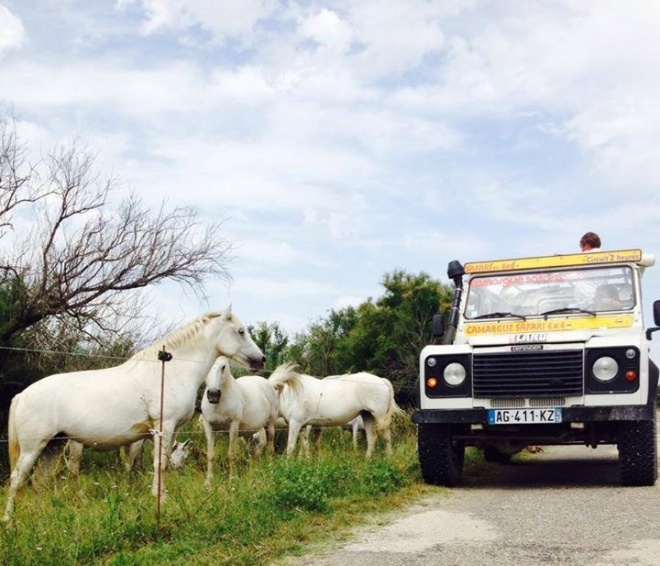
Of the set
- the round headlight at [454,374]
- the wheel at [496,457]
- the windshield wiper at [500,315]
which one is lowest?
the wheel at [496,457]

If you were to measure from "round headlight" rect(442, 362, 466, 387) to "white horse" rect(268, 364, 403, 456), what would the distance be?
15.4 ft

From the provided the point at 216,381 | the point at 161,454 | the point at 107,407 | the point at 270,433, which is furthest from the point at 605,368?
the point at 270,433

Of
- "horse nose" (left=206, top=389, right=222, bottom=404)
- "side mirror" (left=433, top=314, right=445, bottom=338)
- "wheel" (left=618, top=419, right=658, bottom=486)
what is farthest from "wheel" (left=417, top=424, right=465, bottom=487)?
"horse nose" (left=206, top=389, right=222, bottom=404)

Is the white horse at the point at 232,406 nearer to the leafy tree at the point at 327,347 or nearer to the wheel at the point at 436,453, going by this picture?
the wheel at the point at 436,453

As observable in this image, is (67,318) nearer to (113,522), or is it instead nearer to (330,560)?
(113,522)

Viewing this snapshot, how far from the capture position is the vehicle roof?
11008mm

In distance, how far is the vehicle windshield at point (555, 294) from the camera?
35.6ft

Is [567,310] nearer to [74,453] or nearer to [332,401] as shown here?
[332,401]

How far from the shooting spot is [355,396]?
15500 millimetres

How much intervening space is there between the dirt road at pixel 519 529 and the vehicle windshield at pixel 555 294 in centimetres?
214

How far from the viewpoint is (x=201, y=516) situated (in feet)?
23.5

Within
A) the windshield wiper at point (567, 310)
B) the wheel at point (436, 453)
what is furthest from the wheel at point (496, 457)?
the windshield wiper at point (567, 310)

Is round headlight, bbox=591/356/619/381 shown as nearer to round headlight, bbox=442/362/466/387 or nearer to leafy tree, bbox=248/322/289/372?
round headlight, bbox=442/362/466/387

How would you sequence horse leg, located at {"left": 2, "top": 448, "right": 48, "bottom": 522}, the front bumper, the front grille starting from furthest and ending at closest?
the front grille
the front bumper
horse leg, located at {"left": 2, "top": 448, "right": 48, "bottom": 522}
